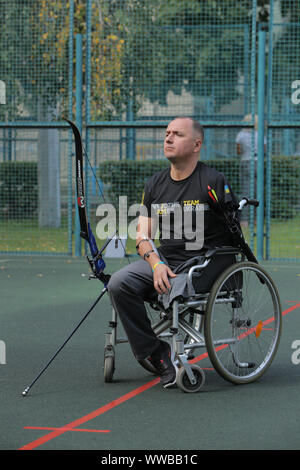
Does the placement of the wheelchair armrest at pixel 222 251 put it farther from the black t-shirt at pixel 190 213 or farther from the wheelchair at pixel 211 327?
the black t-shirt at pixel 190 213

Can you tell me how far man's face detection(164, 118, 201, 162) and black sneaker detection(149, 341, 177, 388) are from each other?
3.79 feet

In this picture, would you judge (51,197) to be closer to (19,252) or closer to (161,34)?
(19,252)

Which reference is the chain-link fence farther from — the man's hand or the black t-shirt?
the man's hand

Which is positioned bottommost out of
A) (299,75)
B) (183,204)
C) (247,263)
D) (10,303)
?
(10,303)

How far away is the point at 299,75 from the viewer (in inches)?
522

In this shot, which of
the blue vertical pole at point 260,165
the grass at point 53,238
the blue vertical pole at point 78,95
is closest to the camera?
the blue vertical pole at point 260,165

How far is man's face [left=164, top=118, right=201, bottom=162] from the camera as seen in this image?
18.1ft

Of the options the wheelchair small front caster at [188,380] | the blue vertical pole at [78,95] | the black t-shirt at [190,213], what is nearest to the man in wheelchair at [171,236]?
the black t-shirt at [190,213]

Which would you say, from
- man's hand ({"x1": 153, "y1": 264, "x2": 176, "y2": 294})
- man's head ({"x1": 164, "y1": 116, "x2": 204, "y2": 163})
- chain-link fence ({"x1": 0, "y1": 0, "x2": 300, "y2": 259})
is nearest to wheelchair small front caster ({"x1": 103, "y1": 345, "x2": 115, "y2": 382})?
man's hand ({"x1": 153, "y1": 264, "x2": 176, "y2": 294})

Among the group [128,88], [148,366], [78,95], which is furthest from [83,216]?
[128,88]

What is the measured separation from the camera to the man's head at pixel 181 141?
217 inches

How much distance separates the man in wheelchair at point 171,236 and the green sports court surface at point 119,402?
0.33m
